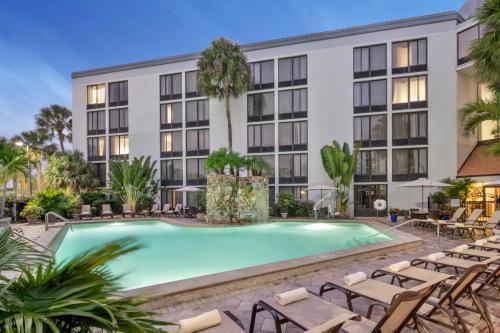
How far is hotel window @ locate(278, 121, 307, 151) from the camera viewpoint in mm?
25672

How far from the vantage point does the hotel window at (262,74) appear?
2676 centimetres

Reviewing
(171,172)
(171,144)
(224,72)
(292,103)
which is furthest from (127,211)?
(292,103)

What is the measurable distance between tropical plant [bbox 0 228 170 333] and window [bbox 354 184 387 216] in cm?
2391

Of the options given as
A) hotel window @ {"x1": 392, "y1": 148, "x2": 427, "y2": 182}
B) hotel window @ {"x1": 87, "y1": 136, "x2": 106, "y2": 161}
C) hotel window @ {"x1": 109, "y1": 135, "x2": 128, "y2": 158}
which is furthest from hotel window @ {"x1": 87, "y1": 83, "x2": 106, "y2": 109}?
hotel window @ {"x1": 392, "y1": 148, "x2": 427, "y2": 182}

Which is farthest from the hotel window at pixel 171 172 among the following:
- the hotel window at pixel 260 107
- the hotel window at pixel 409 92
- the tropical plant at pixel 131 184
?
the hotel window at pixel 409 92

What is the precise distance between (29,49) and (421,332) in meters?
160

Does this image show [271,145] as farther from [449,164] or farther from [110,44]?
[110,44]

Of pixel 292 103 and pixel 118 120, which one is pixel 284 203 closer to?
pixel 292 103

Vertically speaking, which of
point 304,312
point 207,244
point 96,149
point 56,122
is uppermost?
point 56,122

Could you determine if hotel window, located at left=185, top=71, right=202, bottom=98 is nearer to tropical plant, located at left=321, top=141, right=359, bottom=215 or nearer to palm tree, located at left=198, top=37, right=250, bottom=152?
palm tree, located at left=198, top=37, right=250, bottom=152

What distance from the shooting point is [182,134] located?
95.5 feet

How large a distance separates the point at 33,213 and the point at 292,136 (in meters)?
17.6

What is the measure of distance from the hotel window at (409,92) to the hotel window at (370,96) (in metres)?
0.72

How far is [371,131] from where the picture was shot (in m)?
24.1
